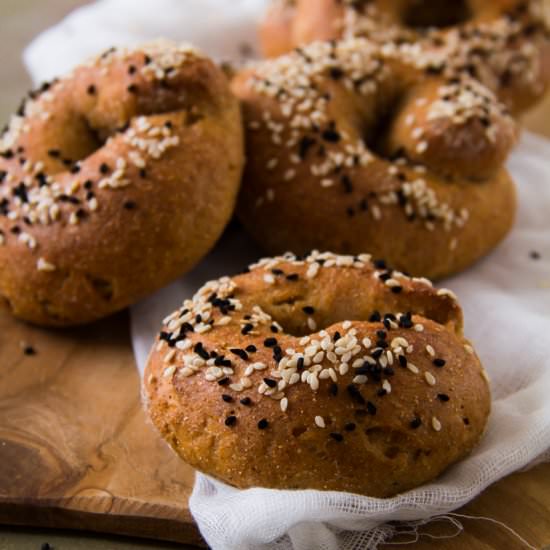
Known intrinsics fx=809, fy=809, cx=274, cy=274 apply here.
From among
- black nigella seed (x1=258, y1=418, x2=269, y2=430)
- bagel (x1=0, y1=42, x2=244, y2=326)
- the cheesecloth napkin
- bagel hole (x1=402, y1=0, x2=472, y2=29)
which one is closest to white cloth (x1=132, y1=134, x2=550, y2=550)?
the cheesecloth napkin

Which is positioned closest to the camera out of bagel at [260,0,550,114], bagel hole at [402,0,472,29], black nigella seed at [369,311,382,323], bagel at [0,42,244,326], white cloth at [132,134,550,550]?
white cloth at [132,134,550,550]

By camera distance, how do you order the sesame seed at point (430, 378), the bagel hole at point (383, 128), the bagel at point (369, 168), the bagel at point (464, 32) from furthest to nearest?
the bagel at point (464, 32), the bagel hole at point (383, 128), the bagel at point (369, 168), the sesame seed at point (430, 378)

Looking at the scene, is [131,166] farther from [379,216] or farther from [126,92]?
[379,216]

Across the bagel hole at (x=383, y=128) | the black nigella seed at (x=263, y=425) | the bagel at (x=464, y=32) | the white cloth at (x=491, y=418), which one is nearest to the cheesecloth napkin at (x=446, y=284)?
the white cloth at (x=491, y=418)

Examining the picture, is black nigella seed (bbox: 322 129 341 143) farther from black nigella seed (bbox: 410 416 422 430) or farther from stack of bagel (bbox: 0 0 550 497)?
black nigella seed (bbox: 410 416 422 430)

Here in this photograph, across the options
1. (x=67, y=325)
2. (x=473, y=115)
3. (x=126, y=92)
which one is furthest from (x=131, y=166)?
(x=473, y=115)

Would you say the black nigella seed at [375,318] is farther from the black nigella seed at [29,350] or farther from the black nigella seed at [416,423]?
the black nigella seed at [29,350]
